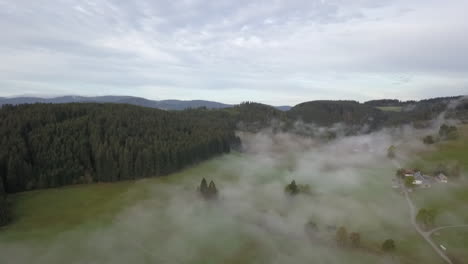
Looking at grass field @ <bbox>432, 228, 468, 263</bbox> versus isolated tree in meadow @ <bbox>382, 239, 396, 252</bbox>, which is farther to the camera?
isolated tree in meadow @ <bbox>382, 239, 396, 252</bbox>

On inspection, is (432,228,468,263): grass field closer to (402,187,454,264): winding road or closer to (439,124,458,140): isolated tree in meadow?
(402,187,454,264): winding road

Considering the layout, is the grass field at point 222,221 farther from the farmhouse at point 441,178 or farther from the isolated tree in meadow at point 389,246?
the farmhouse at point 441,178

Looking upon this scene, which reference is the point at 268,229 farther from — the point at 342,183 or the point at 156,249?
the point at 342,183

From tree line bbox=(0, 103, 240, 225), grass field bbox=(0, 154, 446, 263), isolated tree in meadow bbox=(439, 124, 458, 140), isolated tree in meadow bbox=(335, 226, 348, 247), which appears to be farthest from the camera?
isolated tree in meadow bbox=(439, 124, 458, 140)

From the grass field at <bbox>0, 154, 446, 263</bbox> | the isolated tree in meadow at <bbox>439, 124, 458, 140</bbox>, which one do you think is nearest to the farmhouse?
the grass field at <bbox>0, 154, 446, 263</bbox>

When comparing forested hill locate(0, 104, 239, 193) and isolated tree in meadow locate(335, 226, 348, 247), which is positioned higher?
forested hill locate(0, 104, 239, 193)

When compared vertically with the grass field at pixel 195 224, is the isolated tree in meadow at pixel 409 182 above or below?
above

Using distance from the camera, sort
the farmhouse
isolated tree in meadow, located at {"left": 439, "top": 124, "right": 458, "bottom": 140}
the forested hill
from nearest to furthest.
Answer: the forested hill, the farmhouse, isolated tree in meadow, located at {"left": 439, "top": 124, "right": 458, "bottom": 140}

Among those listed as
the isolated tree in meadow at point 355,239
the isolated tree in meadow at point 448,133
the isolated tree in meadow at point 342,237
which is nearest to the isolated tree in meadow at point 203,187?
the isolated tree in meadow at point 342,237
